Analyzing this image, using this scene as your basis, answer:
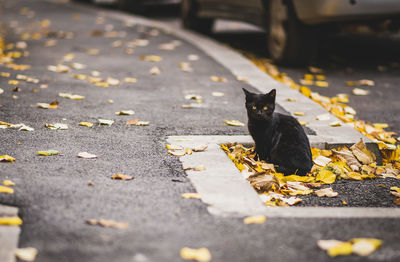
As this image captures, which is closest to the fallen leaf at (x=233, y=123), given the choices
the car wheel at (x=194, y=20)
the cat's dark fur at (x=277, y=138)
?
the cat's dark fur at (x=277, y=138)

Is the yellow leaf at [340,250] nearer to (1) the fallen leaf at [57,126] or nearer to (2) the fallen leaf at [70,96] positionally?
(1) the fallen leaf at [57,126]

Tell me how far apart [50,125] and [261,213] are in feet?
7.42

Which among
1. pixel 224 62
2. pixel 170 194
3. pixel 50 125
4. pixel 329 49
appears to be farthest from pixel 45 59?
pixel 170 194

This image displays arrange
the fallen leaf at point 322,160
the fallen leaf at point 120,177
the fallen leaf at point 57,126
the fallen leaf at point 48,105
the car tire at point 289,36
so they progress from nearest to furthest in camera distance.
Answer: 1. the fallen leaf at point 120,177
2. the fallen leaf at point 322,160
3. the fallen leaf at point 57,126
4. the fallen leaf at point 48,105
5. the car tire at point 289,36

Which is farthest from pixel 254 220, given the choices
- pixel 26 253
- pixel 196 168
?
pixel 26 253

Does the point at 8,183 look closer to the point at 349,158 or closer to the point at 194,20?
the point at 349,158

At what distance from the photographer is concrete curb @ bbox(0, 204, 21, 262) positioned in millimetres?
2271

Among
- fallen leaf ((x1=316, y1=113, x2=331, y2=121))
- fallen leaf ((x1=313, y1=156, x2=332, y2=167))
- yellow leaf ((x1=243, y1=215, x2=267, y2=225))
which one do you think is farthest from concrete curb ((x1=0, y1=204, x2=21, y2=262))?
fallen leaf ((x1=316, y1=113, x2=331, y2=121))

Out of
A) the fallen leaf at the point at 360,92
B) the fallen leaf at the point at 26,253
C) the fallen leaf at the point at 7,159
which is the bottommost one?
the fallen leaf at the point at 7,159

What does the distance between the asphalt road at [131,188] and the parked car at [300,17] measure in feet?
4.41

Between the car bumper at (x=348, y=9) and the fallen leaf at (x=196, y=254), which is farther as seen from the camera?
the car bumper at (x=348, y=9)

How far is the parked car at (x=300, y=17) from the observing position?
21.1 feet

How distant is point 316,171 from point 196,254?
5.97 feet

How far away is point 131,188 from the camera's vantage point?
3189 mm
